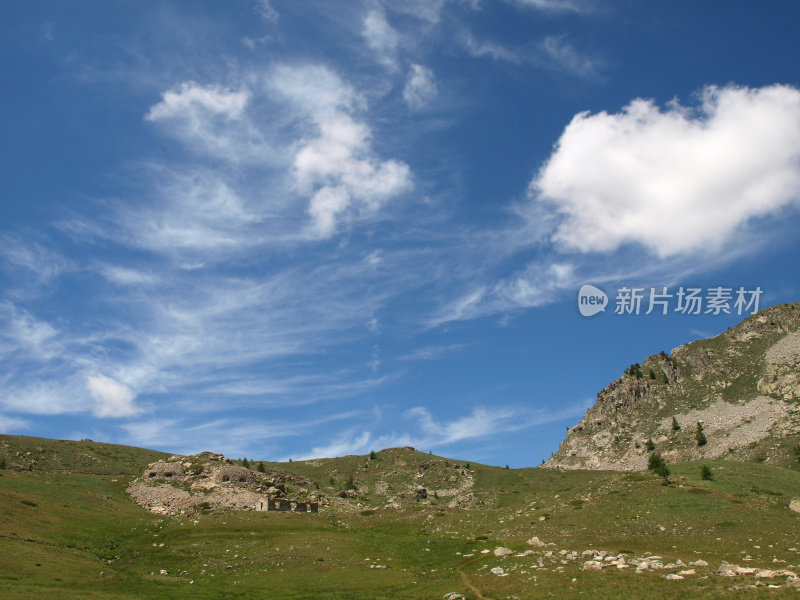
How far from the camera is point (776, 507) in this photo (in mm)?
60594

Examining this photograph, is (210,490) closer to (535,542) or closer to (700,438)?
(535,542)

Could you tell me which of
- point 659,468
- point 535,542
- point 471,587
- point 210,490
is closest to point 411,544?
point 535,542

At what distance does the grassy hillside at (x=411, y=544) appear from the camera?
40531 mm

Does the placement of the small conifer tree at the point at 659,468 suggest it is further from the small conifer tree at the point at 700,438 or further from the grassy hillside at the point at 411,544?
the small conifer tree at the point at 700,438

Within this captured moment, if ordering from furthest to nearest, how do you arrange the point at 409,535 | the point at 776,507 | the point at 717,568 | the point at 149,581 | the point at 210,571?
the point at 409,535
the point at 776,507
the point at 210,571
the point at 149,581
the point at 717,568

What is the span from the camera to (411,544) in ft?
208

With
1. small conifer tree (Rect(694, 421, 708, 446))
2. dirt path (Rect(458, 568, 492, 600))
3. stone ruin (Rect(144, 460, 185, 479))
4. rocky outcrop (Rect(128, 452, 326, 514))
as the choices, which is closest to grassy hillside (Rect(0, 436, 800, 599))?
dirt path (Rect(458, 568, 492, 600))

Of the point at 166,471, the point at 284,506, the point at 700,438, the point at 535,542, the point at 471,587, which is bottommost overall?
the point at 471,587

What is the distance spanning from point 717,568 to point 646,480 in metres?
40.9

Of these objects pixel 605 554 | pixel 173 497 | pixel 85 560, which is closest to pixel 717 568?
pixel 605 554

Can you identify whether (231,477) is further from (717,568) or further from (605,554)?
(717,568)

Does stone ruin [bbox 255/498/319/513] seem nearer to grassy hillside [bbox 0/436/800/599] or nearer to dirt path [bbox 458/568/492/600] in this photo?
grassy hillside [bbox 0/436/800/599]

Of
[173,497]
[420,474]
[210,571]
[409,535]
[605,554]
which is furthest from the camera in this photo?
[420,474]

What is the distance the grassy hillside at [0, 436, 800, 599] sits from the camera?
40531 mm
